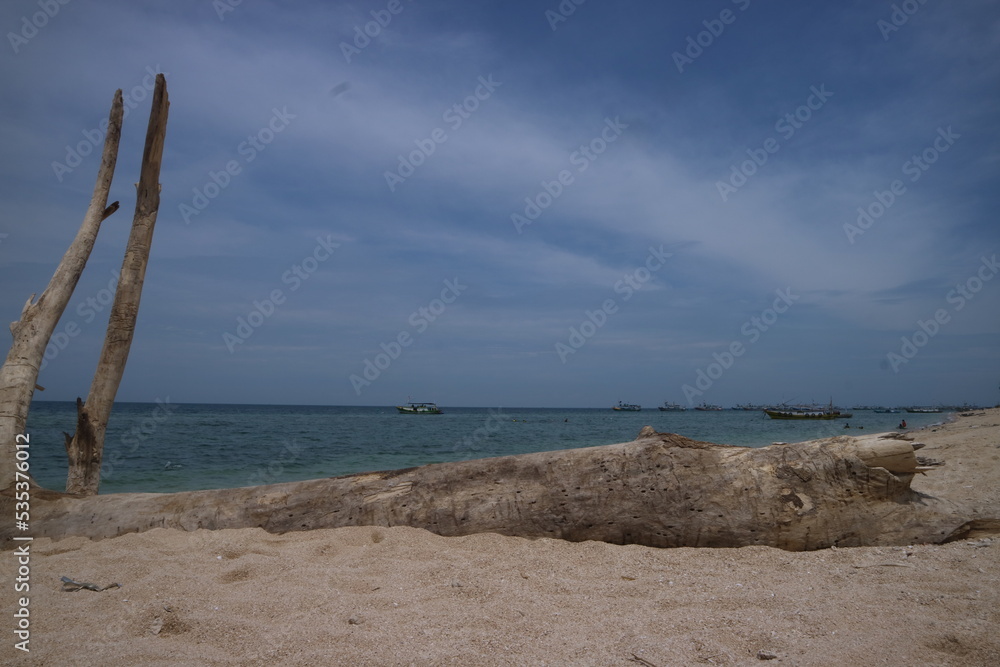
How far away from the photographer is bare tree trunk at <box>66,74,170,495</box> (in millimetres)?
6637

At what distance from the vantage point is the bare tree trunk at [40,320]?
5883mm

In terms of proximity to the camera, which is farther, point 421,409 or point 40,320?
point 421,409

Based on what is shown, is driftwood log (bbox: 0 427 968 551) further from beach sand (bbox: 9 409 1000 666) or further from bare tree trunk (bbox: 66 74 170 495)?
bare tree trunk (bbox: 66 74 170 495)

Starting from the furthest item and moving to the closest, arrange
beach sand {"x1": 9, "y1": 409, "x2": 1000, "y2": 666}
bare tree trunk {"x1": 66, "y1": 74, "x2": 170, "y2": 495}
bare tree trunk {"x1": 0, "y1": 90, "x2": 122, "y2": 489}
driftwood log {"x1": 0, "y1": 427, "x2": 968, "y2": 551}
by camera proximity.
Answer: bare tree trunk {"x1": 66, "y1": 74, "x2": 170, "y2": 495}, bare tree trunk {"x1": 0, "y1": 90, "x2": 122, "y2": 489}, driftwood log {"x1": 0, "y1": 427, "x2": 968, "y2": 551}, beach sand {"x1": 9, "y1": 409, "x2": 1000, "y2": 666}

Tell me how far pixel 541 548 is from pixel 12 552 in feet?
15.2

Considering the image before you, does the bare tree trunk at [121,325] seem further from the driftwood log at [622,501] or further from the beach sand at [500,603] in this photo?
the beach sand at [500,603]

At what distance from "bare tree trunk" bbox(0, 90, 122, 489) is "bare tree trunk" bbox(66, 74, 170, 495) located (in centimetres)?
37

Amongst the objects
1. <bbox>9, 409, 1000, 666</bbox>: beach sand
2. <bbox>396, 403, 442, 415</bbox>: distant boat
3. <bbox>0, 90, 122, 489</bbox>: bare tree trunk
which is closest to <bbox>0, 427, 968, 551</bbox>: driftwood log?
<bbox>9, 409, 1000, 666</bbox>: beach sand

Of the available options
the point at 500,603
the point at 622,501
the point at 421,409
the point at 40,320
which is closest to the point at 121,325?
the point at 40,320

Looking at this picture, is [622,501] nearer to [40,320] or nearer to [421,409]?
[40,320]

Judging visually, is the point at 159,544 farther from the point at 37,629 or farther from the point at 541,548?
the point at 541,548

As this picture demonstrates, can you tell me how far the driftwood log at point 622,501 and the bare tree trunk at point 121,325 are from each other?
3.10 feet

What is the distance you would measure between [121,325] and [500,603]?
19.3ft

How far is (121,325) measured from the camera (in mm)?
6844
